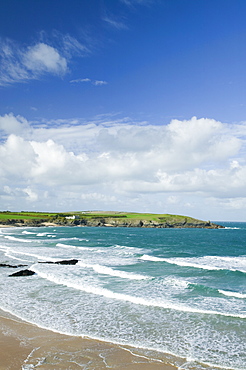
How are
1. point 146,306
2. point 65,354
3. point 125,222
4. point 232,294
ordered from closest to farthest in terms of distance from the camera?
point 65,354 < point 146,306 < point 232,294 < point 125,222

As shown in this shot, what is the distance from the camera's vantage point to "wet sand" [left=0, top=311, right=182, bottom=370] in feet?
35.6

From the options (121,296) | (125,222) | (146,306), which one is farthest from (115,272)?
(125,222)

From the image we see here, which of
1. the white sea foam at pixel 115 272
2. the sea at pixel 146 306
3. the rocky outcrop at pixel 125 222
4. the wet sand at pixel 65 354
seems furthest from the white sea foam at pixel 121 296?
the rocky outcrop at pixel 125 222

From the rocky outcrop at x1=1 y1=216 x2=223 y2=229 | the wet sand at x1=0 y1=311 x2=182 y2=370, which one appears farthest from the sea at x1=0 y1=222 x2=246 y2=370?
the rocky outcrop at x1=1 y1=216 x2=223 y2=229

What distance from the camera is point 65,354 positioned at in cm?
1185

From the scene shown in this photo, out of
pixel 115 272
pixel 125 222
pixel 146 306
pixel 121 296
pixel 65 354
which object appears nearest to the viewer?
pixel 65 354

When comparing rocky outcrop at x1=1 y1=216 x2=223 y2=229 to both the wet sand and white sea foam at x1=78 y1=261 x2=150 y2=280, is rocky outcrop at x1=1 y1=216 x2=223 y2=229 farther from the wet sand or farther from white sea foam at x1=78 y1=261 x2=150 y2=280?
the wet sand

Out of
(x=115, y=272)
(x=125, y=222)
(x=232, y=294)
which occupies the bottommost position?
(x=115, y=272)

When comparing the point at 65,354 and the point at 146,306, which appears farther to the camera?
the point at 146,306

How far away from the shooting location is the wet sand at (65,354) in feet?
35.6

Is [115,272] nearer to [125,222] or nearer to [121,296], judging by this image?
[121,296]

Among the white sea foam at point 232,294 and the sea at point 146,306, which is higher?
the white sea foam at point 232,294

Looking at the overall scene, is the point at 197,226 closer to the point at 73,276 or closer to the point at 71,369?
the point at 73,276

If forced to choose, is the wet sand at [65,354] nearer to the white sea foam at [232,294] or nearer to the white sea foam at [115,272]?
the white sea foam at [232,294]
